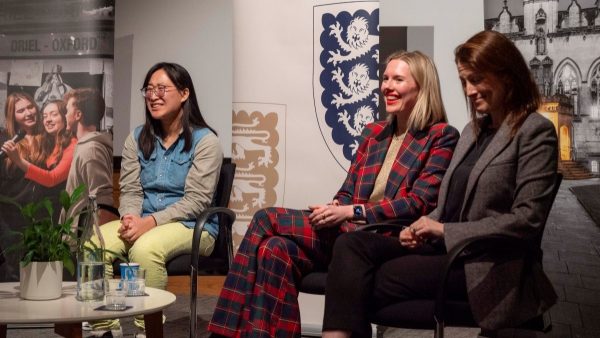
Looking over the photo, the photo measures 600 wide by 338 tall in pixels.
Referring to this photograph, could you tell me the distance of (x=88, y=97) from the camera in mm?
4566

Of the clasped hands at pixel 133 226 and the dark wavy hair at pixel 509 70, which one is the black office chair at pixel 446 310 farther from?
the clasped hands at pixel 133 226

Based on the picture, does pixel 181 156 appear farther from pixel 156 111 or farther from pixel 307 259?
pixel 307 259

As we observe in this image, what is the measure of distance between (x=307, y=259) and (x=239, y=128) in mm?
1215

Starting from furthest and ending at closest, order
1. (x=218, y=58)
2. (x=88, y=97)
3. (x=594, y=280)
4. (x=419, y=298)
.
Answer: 1. (x=218, y=58)
2. (x=88, y=97)
3. (x=594, y=280)
4. (x=419, y=298)

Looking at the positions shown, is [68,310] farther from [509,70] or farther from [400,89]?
[509,70]

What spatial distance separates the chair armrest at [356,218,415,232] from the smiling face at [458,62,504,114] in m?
0.54

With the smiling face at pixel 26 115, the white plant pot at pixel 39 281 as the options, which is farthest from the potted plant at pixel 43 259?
the smiling face at pixel 26 115

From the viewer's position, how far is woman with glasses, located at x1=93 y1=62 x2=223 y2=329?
3.92 m

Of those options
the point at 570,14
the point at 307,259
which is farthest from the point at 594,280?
the point at 307,259

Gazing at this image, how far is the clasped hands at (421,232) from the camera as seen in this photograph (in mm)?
2775

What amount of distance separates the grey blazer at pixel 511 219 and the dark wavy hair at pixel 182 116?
6.30 ft

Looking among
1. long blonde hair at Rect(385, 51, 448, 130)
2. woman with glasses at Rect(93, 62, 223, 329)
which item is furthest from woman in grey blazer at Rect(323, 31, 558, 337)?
woman with glasses at Rect(93, 62, 223, 329)

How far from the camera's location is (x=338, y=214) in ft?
10.4

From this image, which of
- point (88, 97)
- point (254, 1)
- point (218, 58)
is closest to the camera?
point (254, 1)
